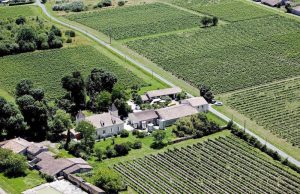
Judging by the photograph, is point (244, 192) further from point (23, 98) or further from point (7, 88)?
point (7, 88)

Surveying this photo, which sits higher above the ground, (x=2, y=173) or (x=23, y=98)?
(x=23, y=98)

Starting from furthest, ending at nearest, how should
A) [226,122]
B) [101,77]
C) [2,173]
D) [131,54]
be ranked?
1. [131,54]
2. [101,77]
3. [226,122]
4. [2,173]

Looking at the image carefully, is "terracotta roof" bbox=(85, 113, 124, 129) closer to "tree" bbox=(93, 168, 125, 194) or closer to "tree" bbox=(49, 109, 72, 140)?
"tree" bbox=(49, 109, 72, 140)

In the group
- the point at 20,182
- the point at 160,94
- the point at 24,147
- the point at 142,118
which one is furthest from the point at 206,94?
the point at 20,182

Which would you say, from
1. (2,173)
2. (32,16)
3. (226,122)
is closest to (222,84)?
(226,122)

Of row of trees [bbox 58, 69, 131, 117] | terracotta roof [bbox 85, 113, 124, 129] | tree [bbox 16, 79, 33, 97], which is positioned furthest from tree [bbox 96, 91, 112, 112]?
tree [bbox 16, 79, 33, 97]
